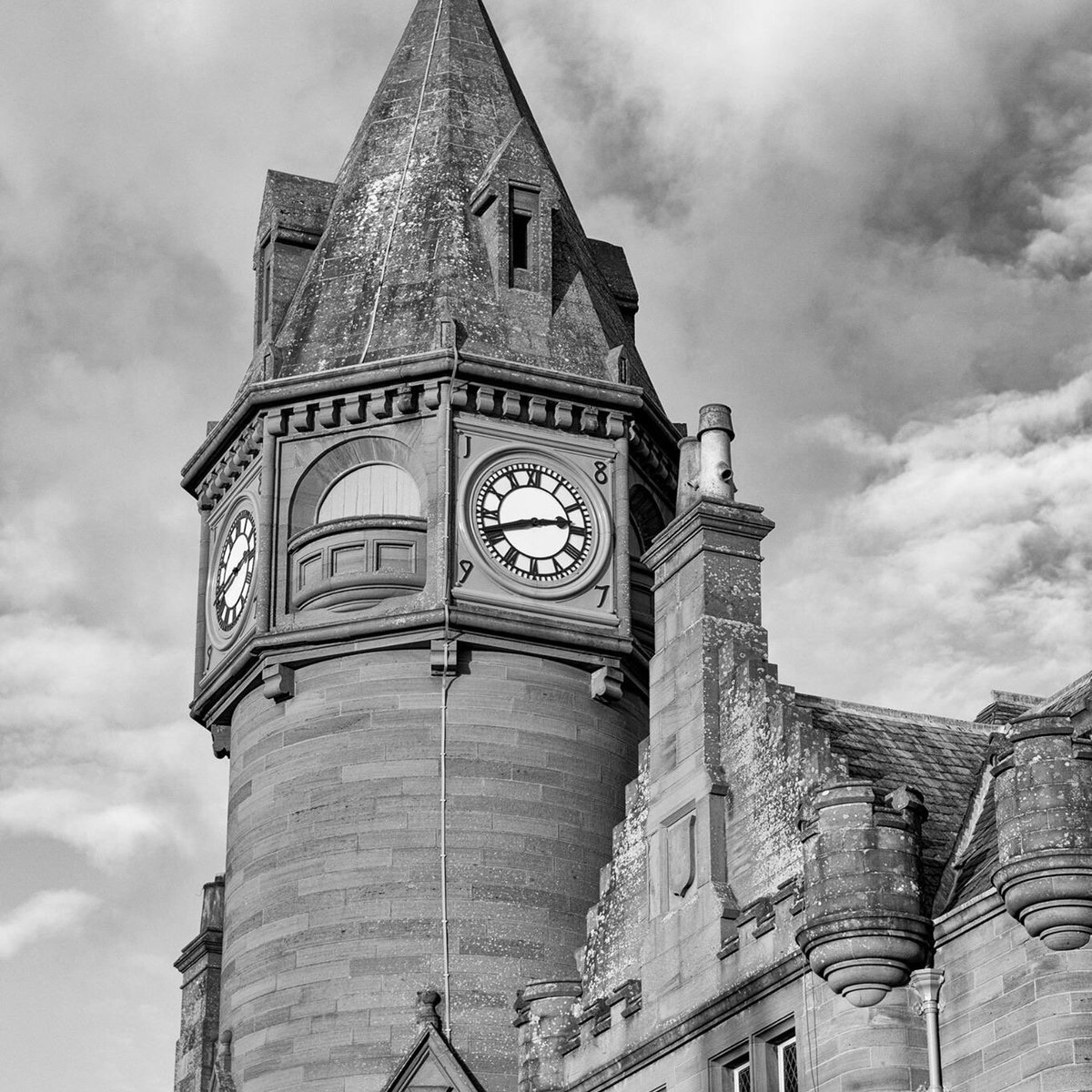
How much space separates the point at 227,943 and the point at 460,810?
4.40m

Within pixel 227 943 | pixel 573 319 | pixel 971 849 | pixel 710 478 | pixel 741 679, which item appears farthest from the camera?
pixel 573 319

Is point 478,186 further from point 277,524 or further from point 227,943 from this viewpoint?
point 227,943

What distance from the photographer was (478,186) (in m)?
43.8

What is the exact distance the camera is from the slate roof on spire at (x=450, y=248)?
42.2 meters

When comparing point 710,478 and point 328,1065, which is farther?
point 328,1065

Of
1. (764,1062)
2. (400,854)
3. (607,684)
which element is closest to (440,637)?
(607,684)

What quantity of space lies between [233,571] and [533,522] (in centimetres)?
507

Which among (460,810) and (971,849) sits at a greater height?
(460,810)

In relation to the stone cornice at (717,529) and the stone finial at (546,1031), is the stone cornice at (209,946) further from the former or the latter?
the stone cornice at (717,529)

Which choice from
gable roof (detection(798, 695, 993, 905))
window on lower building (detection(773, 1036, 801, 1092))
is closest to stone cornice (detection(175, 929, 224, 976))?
gable roof (detection(798, 695, 993, 905))

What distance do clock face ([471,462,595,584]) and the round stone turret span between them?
40.1ft

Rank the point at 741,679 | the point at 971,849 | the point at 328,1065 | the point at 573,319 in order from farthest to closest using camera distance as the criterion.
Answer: the point at 573,319 < the point at 328,1065 < the point at 741,679 < the point at 971,849

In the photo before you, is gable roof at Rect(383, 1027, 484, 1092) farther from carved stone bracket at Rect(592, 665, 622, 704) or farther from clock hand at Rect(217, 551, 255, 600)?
clock hand at Rect(217, 551, 255, 600)

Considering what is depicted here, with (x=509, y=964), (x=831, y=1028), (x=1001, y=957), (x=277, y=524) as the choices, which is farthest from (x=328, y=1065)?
(x=1001, y=957)
